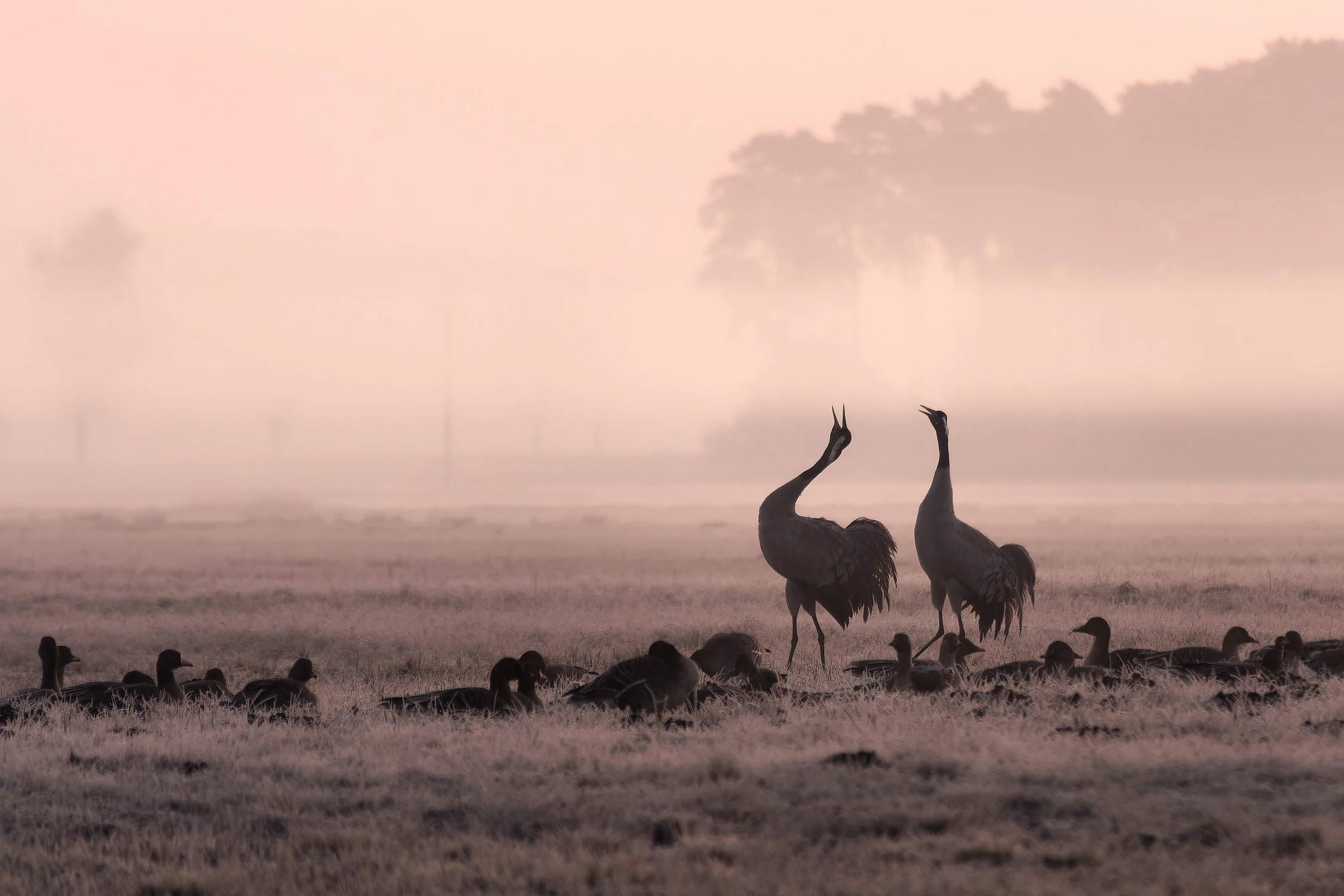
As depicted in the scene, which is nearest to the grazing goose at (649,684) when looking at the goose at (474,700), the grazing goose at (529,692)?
the grazing goose at (529,692)

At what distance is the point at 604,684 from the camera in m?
12.5

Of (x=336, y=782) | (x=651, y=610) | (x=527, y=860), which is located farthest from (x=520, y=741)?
(x=651, y=610)

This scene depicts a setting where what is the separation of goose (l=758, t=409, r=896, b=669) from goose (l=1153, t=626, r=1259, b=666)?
3233 mm

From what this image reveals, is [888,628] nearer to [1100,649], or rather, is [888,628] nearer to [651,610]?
[651,610]

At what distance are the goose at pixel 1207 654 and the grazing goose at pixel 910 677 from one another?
8.80ft

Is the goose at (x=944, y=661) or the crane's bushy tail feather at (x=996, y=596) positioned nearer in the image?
the goose at (x=944, y=661)

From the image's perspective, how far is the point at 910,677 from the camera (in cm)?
1299

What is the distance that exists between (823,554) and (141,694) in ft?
25.2

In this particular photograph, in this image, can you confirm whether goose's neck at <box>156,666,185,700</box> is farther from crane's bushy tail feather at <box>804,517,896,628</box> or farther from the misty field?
crane's bushy tail feather at <box>804,517,896,628</box>

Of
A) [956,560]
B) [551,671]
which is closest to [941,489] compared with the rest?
[956,560]

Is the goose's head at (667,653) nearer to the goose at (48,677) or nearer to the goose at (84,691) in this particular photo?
the goose at (84,691)

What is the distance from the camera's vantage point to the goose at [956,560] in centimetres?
1606

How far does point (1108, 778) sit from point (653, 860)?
3.17 metres

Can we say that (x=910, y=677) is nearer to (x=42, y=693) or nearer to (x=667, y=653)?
(x=667, y=653)
